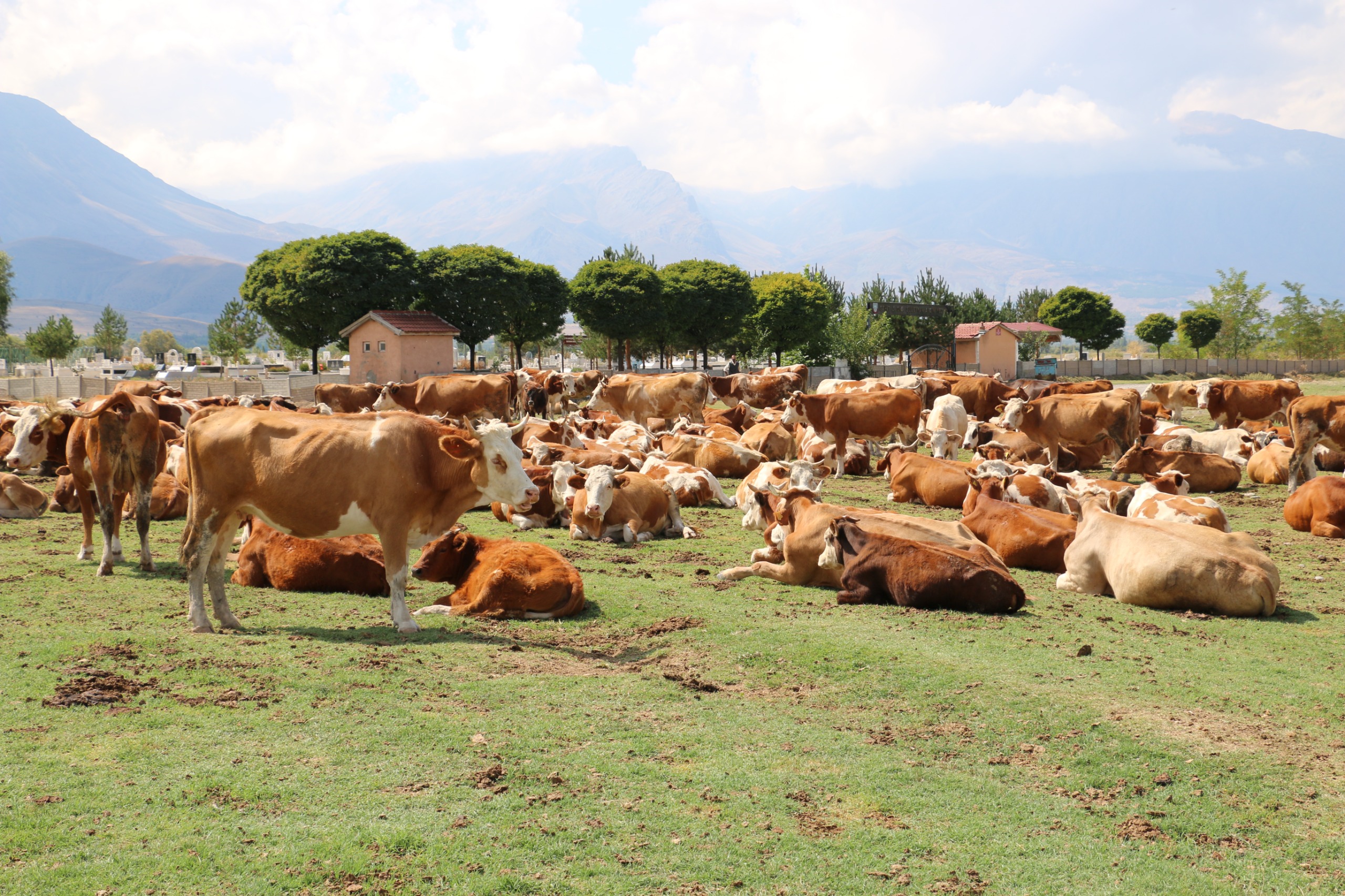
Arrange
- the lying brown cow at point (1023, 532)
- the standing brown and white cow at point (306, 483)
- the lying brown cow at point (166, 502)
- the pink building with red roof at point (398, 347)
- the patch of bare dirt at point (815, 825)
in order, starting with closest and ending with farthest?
the patch of bare dirt at point (815, 825) → the standing brown and white cow at point (306, 483) → the lying brown cow at point (1023, 532) → the lying brown cow at point (166, 502) → the pink building with red roof at point (398, 347)

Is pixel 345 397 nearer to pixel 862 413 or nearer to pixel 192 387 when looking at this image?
pixel 192 387

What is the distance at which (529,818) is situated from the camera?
15.6 feet

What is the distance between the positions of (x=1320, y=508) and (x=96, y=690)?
14.8 meters

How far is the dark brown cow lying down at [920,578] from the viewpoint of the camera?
356 inches

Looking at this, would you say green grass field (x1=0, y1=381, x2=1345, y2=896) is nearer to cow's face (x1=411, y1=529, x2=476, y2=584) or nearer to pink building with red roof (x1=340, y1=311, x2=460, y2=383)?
cow's face (x1=411, y1=529, x2=476, y2=584)

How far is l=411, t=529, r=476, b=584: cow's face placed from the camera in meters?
9.78

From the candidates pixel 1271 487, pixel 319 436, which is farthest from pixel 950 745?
pixel 1271 487

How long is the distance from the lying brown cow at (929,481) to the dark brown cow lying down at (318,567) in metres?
9.74

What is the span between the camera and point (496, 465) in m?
8.51

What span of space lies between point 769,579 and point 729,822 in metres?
5.94

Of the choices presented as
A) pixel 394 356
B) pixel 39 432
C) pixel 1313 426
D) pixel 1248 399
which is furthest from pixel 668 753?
pixel 394 356

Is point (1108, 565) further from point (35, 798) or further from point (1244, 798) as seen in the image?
point (35, 798)

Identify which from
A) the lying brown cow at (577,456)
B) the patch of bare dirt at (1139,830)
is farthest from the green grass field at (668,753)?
the lying brown cow at (577,456)

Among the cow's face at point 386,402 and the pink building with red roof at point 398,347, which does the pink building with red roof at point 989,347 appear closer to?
the pink building with red roof at point 398,347
